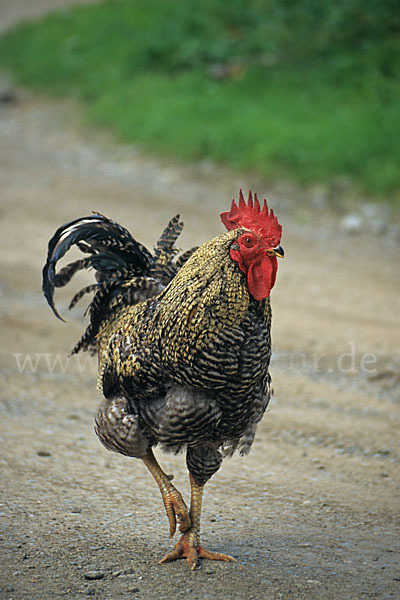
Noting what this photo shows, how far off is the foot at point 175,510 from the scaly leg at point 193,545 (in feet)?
0.18

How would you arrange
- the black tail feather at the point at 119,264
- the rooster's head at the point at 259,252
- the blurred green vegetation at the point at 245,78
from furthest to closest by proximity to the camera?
the blurred green vegetation at the point at 245,78 < the black tail feather at the point at 119,264 < the rooster's head at the point at 259,252

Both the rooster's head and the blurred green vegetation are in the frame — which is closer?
the rooster's head

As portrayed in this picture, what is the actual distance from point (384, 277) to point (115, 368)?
6.11 m

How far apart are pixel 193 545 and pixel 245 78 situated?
13.5 m

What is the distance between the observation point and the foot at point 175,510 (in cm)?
418

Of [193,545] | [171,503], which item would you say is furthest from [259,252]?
[193,545]

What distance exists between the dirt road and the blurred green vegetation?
5.31ft

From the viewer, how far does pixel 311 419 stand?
Result: 629 cm

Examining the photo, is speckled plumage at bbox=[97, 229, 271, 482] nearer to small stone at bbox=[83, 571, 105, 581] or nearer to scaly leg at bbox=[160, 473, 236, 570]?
scaly leg at bbox=[160, 473, 236, 570]

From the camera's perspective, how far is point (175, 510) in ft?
13.8

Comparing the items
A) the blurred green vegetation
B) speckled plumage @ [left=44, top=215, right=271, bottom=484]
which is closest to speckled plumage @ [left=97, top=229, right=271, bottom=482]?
speckled plumage @ [left=44, top=215, right=271, bottom=484]

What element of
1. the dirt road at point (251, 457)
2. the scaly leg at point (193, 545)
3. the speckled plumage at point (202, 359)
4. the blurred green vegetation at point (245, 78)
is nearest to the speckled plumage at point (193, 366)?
the speckled plumage at point (202, 359)

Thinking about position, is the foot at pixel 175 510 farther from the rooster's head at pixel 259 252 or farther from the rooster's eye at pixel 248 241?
the rooster's eye at pixel 248 241

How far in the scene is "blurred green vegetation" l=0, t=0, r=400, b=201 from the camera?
1248 cm
